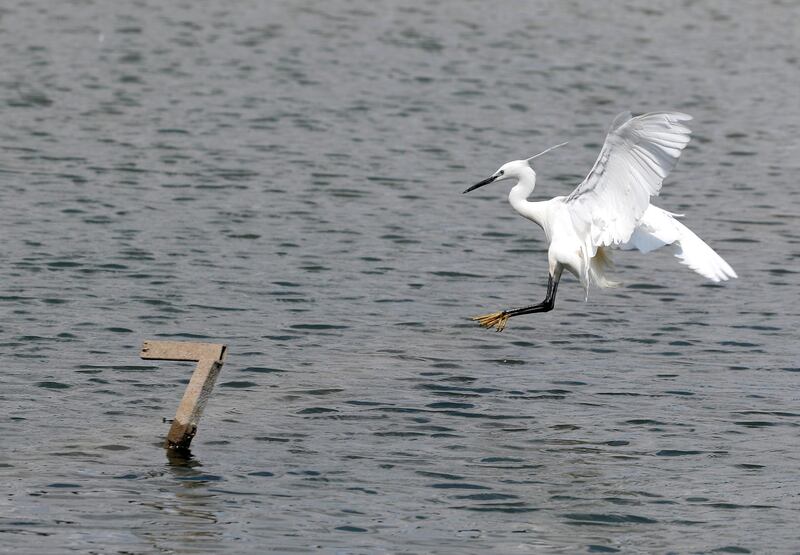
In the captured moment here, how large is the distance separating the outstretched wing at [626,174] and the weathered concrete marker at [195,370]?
11.3 ft

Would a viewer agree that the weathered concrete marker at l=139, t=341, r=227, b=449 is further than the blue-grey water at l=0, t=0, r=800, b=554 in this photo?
Yes

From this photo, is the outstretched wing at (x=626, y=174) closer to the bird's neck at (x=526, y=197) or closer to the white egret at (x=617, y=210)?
the white egret at (x=617, y=210)

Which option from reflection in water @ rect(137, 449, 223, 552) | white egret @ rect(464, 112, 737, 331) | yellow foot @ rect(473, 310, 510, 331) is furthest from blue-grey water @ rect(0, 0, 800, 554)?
white egret @ rect(464, 112, 737, 331)

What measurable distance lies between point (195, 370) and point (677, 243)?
4.57 meters

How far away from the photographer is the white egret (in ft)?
39.4

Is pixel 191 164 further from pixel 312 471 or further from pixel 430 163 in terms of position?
pixel 312 471

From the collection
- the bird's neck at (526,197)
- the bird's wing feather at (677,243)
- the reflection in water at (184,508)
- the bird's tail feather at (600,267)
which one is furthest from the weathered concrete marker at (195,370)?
the bird's tail feather at (600,267)

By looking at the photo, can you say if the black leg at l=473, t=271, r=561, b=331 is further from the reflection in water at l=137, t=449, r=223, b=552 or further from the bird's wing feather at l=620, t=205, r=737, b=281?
the reflection in water at l=137, t=449, r=223, b=552

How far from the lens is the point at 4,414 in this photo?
11.8 metres

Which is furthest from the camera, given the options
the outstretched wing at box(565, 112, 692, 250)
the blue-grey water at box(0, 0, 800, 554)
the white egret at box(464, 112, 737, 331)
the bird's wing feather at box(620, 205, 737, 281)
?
the bird's wing feather at box(620, 205, 737, 281)

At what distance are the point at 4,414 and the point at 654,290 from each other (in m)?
7.55

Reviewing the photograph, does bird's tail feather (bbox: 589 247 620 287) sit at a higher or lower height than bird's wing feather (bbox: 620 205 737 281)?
lower

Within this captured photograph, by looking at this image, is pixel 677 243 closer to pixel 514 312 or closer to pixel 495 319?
pixel 514 312

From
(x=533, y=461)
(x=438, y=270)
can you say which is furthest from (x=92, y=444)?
(x=438, y=270)
